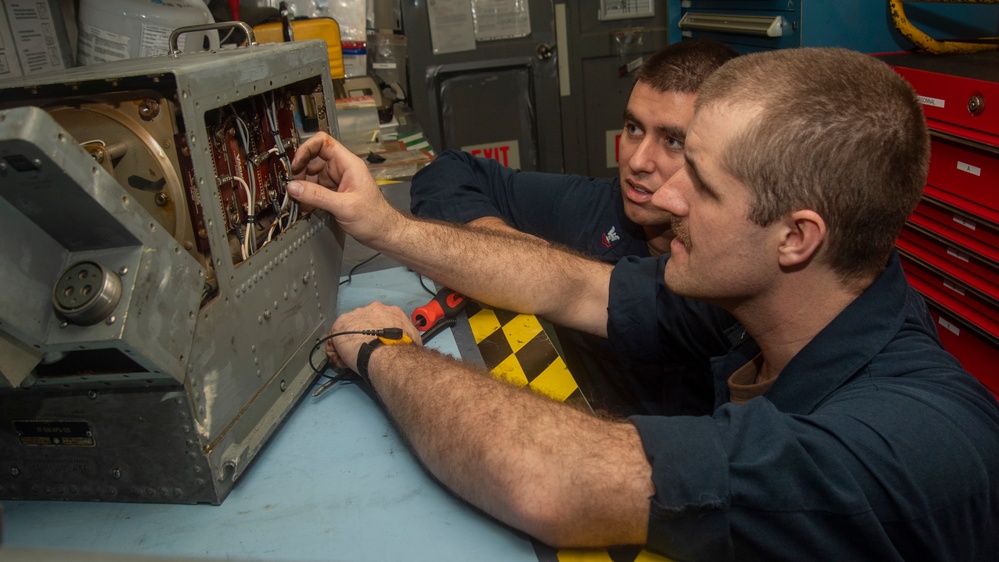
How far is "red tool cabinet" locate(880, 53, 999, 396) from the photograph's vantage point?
184 centimetres

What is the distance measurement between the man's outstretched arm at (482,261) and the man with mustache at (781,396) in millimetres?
195

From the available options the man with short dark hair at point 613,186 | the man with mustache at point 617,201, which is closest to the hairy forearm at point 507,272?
the man with mustache at point 617,201

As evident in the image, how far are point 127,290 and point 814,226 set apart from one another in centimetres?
97

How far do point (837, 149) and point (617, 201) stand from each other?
1191 mm

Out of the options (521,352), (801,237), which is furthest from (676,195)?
(521,352)

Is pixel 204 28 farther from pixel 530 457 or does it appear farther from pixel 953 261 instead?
pixel 953 261

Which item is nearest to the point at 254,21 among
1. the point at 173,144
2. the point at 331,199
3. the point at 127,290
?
the point at 331,199

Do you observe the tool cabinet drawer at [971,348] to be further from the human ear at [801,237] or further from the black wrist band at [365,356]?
the black wrist band at [365,356]

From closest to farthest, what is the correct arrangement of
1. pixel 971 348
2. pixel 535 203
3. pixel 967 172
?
pixel 967 172 < pixel 971 348 < pixel 535 203

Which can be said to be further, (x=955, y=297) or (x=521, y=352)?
(x=955, y=297)

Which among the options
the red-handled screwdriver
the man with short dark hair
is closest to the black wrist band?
the red-handled screwdriver

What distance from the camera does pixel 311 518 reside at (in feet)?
3.57

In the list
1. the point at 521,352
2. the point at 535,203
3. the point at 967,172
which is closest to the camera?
the point at 521,352

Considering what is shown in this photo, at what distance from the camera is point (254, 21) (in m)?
3.06
